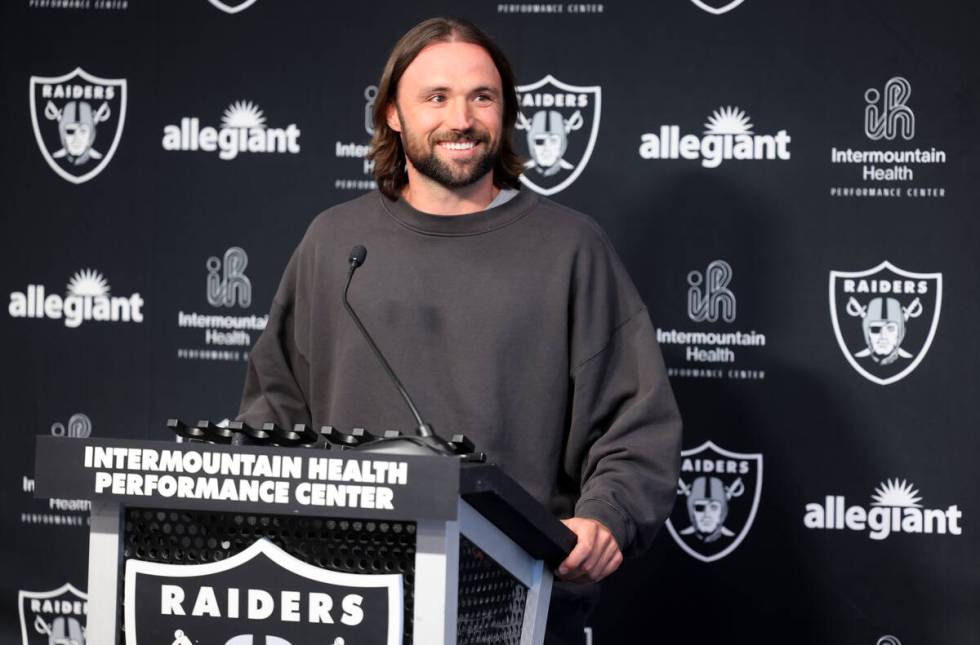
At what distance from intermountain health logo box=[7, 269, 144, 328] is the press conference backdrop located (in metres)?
0.01

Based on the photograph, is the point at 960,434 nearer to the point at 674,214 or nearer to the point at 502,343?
the point at 674,214

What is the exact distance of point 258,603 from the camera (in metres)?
1.44

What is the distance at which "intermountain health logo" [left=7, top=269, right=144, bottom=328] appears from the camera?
362cm

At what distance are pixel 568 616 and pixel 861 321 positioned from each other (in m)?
1.46

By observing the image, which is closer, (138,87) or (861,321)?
(861,321)

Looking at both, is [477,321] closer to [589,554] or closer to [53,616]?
[589,554]

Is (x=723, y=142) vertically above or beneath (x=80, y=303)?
above

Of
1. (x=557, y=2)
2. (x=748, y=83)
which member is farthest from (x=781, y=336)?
(x=557, y=2)

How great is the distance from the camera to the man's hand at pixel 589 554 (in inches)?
69.0

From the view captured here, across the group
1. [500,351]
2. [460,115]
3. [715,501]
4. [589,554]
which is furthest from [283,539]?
[715,501]

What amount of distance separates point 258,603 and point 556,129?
2.17m

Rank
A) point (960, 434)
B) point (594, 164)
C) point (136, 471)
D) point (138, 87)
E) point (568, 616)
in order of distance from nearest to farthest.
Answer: point (136, 471)
point (568, 616)
point (960, 434)
point (594, 164)
point (138, 87)

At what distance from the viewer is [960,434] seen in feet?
10.3

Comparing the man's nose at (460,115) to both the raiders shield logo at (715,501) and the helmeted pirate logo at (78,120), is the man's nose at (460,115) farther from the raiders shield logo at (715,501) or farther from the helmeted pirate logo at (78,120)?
the helmeted pirate logo at (78,120)
